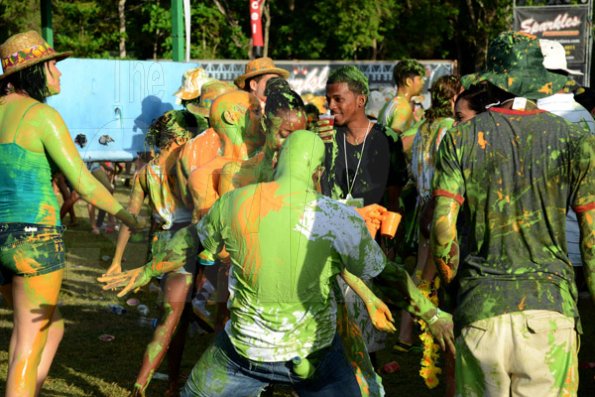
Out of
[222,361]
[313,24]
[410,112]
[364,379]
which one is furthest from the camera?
[313,24]

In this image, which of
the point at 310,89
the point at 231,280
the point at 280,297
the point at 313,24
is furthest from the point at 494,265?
the point at 313,24

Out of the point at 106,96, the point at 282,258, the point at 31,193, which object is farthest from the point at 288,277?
the point at 106,96

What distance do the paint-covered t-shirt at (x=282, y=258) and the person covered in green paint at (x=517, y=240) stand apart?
350 millimetres

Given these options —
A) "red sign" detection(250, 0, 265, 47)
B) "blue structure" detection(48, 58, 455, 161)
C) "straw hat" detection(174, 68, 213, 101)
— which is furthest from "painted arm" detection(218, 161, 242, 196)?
"red sign" detection(250, 0, 265, 47)

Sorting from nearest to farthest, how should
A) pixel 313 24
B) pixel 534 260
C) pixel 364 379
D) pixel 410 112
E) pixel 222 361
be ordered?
pixel 534 260 < pixel 222 361 < pixel 364 379 < pixel 410 112 < pixel 313 24

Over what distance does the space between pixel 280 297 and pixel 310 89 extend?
17762mm

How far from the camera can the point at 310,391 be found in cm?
356

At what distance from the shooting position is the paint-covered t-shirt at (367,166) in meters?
5.13

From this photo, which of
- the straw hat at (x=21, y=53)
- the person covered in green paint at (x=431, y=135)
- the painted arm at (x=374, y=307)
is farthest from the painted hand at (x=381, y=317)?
the person covered in green paint at (x=431, y=135)

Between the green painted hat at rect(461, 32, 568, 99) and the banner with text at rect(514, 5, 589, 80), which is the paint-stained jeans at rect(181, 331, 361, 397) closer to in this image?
the green painted hat at rect(461, 32, 568, 99)

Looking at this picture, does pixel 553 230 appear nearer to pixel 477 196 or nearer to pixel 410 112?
pixel 477 196

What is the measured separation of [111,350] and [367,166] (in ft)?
10.0

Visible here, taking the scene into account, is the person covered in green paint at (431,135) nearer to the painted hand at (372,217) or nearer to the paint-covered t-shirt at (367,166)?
the paint-covered t-shirt at (367,166)

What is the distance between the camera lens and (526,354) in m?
3.18
